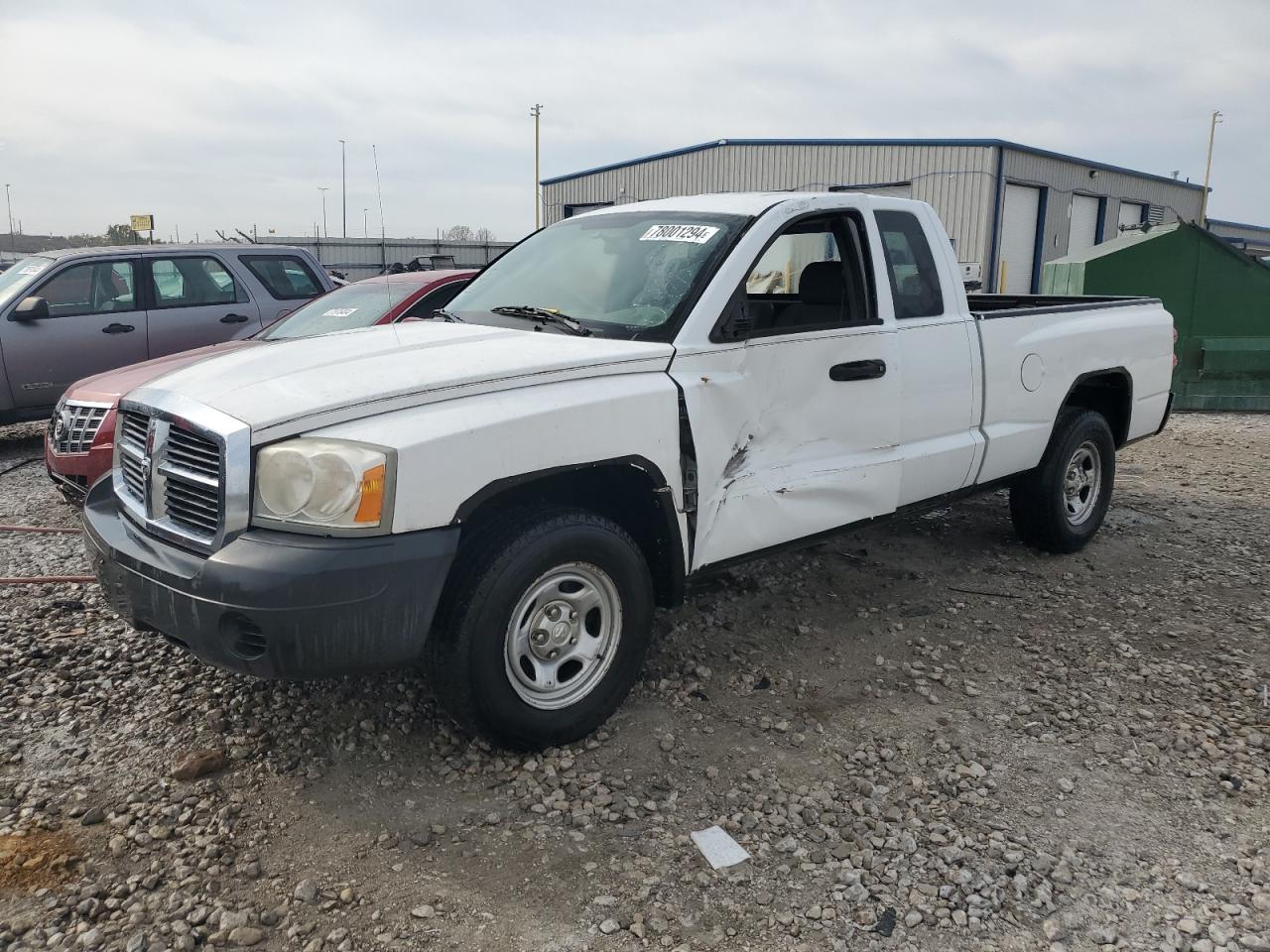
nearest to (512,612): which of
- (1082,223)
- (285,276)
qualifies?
(285,276)

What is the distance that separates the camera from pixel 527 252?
4.58m

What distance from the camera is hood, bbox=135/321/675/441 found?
294 cm

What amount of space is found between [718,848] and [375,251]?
100 feet

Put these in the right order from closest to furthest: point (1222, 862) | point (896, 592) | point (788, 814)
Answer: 1. point (1222, 862)
2. point (788, 814)
3. point (896, 592)

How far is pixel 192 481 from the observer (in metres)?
3.01

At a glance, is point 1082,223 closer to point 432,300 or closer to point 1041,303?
point 1041,303

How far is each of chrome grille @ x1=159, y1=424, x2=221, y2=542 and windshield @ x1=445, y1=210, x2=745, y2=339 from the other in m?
1.34

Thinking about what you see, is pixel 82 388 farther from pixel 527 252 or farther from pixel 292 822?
pixel 292 822

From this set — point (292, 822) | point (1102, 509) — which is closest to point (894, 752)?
point (292, 822)

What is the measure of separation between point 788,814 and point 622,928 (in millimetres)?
738

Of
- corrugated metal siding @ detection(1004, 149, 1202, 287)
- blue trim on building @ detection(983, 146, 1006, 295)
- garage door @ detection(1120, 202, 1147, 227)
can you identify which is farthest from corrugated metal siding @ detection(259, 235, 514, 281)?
garage door @ detection(1120, 202, 1147, 227)

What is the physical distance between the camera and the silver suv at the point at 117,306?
821 cm

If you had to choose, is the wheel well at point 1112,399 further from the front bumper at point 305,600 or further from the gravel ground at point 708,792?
the front bumper at point 305,600

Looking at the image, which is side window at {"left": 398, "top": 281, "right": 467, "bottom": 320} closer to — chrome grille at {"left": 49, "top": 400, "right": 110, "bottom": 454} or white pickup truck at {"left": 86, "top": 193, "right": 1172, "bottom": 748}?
chrome grille at {"left": 49, "top": 400, "right": 110, "bottom": 454}
